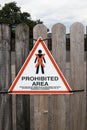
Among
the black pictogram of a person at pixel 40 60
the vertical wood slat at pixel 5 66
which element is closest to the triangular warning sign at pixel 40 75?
the black pictogram of a person at pixel 40 60

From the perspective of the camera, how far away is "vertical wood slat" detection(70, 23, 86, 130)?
3680mm

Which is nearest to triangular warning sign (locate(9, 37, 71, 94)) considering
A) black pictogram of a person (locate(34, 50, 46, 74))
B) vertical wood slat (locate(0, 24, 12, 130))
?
black pictogram of a person (locate(34, 50, 46, 74))

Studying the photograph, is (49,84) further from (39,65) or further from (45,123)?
(45,123)

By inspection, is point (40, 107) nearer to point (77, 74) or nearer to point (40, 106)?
point (40, 106)

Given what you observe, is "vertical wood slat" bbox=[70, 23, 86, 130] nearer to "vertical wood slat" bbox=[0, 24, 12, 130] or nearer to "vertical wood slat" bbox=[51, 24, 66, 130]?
"vertical wood slat" bbox=[51, 24, 66, 130]

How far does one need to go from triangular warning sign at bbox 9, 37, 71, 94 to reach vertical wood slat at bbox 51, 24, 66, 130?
0.08 meters

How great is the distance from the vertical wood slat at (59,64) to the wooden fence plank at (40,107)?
85mm

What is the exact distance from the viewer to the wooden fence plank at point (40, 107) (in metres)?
3.68

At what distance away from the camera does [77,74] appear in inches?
145

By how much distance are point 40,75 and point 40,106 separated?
37 centimetres

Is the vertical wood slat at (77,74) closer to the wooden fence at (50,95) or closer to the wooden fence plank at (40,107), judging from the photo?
the wooden fence at (50,95)

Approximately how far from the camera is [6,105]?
12.2 feet

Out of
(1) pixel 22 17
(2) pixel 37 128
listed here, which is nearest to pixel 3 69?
(2) pixel 37 128

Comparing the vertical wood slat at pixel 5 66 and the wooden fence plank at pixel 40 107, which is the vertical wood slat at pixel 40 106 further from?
the vertical wood slat at pixel 5 66
